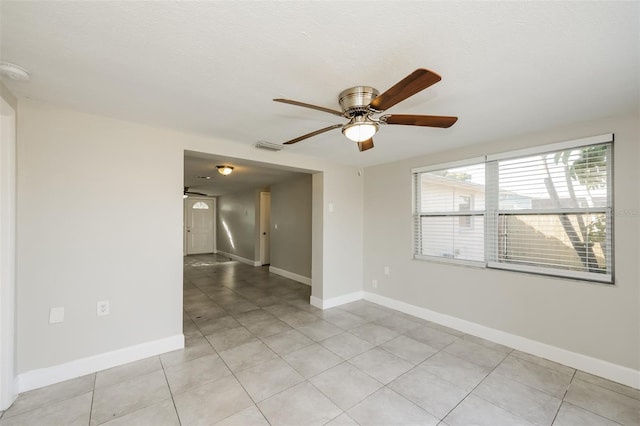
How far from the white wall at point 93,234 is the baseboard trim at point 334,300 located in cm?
198

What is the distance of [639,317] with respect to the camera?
2172mm

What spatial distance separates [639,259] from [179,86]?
3.85 meters

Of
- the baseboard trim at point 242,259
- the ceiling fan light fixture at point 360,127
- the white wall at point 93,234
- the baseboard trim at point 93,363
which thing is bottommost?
the baseboard trim at point 242,259

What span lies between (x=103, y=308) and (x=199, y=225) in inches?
310

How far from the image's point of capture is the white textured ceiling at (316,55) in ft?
3.87

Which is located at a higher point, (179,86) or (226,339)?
(179,86)

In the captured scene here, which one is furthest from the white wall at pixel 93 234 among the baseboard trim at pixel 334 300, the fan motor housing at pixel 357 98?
the baseboard trim at pixel 334 300

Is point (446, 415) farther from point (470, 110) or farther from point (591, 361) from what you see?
point (470, 110)

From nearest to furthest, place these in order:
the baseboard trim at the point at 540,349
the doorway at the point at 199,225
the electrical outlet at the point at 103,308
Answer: the baseboard trim at the point at 540,349, the electrical outlet at the point at 103,308, the doorway at the point at 199,225

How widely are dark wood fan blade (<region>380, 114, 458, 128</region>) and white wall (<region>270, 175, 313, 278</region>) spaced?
11.9ft

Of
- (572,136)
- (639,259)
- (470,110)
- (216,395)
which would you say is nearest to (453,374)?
(639,259)

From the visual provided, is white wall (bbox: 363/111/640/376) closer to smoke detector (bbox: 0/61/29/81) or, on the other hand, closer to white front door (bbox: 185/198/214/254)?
smoke detector (bbox: 0/61/29/81)

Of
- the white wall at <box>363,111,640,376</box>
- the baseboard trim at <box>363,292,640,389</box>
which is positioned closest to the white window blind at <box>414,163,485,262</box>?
the white wall at <box>363,111,640,376</box>

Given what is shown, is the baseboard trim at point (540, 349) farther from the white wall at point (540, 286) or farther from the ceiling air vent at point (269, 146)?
the ceiling air vent at point (269, 146)
